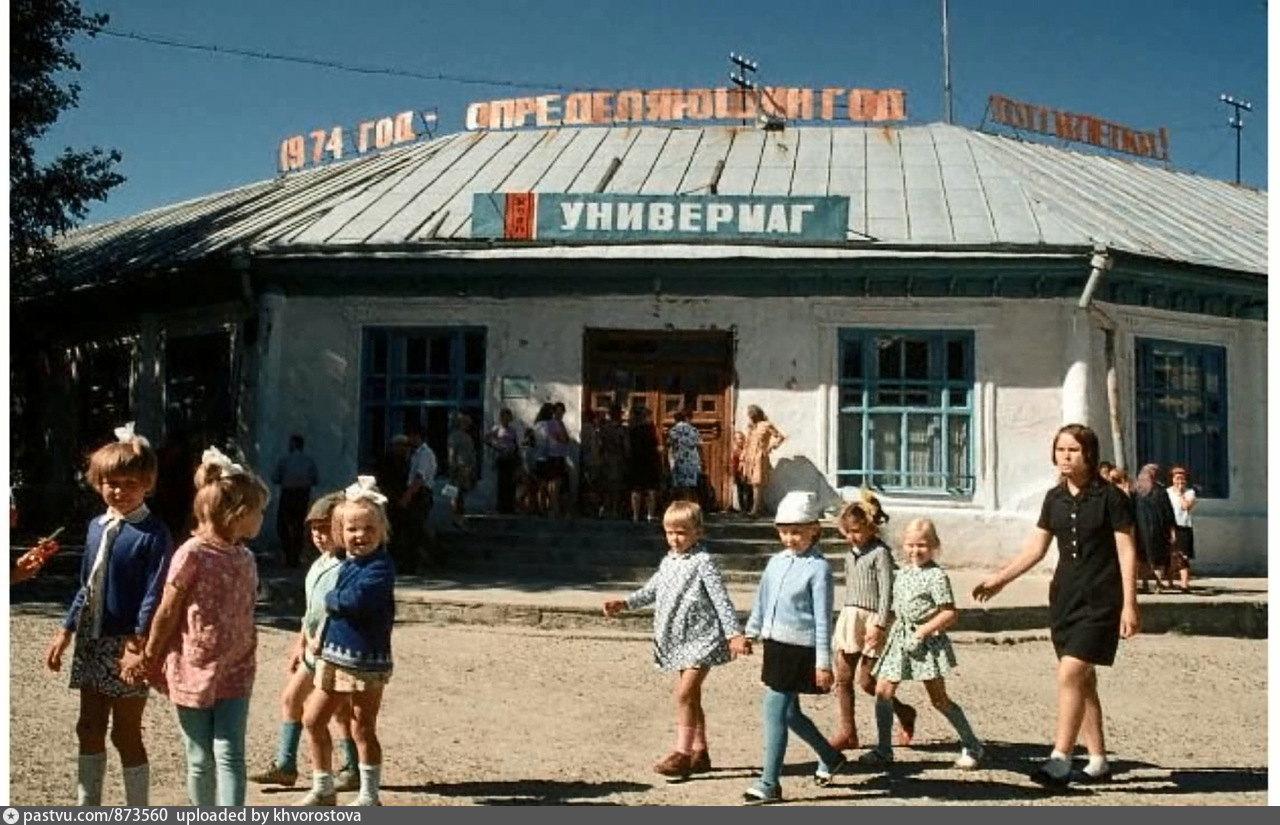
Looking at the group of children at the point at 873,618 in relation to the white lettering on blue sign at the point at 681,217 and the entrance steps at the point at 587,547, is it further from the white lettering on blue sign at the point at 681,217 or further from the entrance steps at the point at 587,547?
the white lettering on blue sign at the point at 681,217

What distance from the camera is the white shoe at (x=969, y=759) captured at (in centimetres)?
538

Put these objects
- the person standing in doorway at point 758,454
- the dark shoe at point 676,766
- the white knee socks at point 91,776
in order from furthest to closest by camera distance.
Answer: the person standing in doorway at point 758,454 < the dark shoe at point 676,766 < the white knee socks at point 91,776

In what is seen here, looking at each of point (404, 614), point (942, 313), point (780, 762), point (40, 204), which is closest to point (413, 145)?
point (40, 204)

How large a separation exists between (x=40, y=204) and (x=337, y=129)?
29.9 ft

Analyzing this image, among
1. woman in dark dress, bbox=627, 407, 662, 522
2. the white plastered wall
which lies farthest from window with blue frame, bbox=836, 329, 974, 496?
woman in dark dress, bbox=627, 407, 662, 522

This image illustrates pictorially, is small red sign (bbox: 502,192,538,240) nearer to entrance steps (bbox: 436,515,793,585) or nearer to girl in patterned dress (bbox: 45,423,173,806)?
entrance steps (bbox: 436,515,793,585)

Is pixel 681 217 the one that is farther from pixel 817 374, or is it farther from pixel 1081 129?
pixel 1081 129

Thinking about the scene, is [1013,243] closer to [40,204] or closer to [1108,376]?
[1108,376]

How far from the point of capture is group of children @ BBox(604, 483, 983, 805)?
487 centimetres

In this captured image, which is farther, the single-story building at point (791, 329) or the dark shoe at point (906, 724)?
the single-story building at point (791, 329)

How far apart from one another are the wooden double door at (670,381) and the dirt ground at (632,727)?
4.87 meters

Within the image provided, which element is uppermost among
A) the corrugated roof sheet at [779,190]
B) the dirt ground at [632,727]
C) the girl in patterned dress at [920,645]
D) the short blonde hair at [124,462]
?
the corrugated roof sheet at [779,190]

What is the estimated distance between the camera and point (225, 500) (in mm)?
3965

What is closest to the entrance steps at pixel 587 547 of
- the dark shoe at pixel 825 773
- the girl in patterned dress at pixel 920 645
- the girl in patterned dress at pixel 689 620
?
the girl in patterned dress at pixel 920 645
